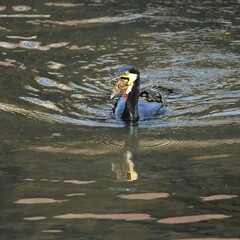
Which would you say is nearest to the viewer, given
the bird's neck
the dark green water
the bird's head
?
the dark green water

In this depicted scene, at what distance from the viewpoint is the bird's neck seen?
1174 cm

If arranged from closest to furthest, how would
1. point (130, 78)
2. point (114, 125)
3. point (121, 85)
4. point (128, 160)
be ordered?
point (128, 160) < point (114, 125) < point (130, 78) < point (121, 85)

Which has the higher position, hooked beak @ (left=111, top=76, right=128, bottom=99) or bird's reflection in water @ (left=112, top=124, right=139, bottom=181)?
hooked beak @ (left=111, top=76, right=128, bottom=99)

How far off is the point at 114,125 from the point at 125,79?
27.6 inches

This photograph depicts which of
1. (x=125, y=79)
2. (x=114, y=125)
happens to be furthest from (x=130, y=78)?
(x=114, y=125)

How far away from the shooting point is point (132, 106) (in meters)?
11.8

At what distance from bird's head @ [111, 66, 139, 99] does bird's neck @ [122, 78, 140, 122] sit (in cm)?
6

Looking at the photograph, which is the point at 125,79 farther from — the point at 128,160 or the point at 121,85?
the point at 128,160

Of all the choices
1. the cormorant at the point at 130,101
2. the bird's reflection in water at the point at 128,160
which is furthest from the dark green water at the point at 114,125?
the cormorant at the point at 130,101

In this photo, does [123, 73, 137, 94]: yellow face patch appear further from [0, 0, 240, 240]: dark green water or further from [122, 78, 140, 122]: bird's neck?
[0, 0, 240, 240]: dark green water

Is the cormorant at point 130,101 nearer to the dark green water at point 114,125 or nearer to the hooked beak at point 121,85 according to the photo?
the hooked beak at point 121,85

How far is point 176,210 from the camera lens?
24.7 feet

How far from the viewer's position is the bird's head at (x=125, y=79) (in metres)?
11.6

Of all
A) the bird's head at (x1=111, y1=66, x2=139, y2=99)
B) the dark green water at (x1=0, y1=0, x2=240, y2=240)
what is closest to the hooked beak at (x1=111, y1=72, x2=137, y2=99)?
the bird's head at (x1=111, y1=66, x2=139, y2=99)
